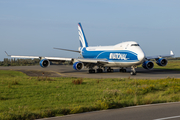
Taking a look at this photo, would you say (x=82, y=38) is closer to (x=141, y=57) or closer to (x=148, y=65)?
(x=148, y=65)

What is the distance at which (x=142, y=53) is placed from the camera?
34781mm

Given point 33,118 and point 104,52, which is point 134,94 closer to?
point 33,118

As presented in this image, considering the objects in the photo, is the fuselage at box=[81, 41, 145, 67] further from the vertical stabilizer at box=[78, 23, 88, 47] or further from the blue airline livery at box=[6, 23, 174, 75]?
the vertical stabilizer at box=[78, 23, 88, 47]

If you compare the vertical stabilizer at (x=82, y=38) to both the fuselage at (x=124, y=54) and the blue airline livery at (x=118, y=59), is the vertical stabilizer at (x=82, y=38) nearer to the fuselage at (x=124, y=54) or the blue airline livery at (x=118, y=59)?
the blue airline livery at (x=118, y=59)

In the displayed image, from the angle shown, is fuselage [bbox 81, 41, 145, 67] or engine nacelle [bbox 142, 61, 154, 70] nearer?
fuselage [bbox 81, 41, 145, 67]

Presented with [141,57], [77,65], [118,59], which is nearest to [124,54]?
[118,59]

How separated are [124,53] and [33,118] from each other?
28591mm

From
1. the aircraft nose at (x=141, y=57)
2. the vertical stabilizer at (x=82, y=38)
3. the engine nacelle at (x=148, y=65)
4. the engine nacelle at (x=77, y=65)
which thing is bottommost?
the engine nacelle at (x=148, y=65)

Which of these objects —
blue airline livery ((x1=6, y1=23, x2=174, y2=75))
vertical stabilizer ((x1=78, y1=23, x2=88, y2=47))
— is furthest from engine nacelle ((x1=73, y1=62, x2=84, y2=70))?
vertical stabilizer ((x1=78, y1=23, x2=88, y2=47))

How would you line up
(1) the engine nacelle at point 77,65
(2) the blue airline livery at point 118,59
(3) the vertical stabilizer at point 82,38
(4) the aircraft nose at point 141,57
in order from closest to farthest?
(4) the aircraft nose at point 141,57, (2) the blue airline livery at point 118,59, (1) the engine nacelle at point 77,65, (3) the vertical stabilizer at point 82,38

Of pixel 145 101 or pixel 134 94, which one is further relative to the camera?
pixel 134 94

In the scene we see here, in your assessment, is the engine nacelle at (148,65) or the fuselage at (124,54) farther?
the engine nacelle at (148,65)

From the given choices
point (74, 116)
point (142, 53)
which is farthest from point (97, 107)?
point (142, 53)

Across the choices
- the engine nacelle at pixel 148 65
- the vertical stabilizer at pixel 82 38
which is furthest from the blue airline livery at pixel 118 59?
the vertical stabilizer at pixel 82 38
